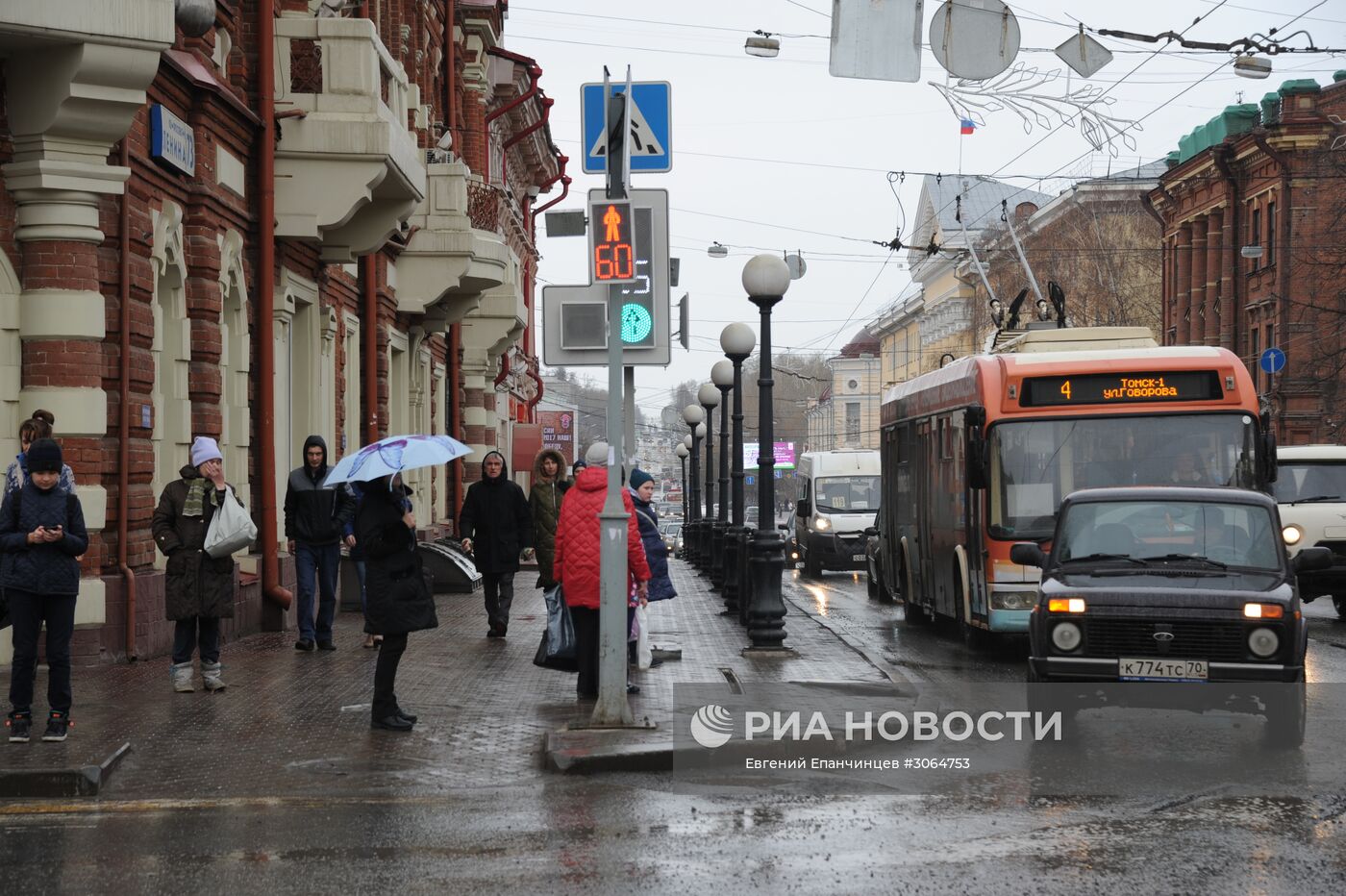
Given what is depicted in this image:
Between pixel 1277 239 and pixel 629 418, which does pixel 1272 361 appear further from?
pixel 629 418

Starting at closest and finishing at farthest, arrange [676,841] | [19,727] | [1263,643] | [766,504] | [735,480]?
[676,841]
[19,727]
[1263,643]
[766,504]
[735,480]

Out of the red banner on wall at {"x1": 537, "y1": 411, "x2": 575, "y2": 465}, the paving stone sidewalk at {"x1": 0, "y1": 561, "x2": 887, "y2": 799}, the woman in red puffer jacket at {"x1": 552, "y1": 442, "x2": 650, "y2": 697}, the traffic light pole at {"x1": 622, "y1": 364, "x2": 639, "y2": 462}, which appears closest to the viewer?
the paving stone sidewalk at {"x1": 0, "y1": 561, "x2": 887, "y2": 799}

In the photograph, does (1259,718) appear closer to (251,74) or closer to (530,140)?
(251,74)

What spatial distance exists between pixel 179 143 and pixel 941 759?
30.1 ft

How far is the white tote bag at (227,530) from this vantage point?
1249 cm

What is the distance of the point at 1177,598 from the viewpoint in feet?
36.6

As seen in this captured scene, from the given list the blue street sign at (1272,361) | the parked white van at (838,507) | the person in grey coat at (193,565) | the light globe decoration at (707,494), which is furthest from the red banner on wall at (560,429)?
the person in grey coat at (193,565)

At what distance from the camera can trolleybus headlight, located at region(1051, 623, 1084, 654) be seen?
11242 mm

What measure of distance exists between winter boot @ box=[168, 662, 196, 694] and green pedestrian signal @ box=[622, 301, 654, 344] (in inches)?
147

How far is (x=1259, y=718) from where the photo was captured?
12.5 meters

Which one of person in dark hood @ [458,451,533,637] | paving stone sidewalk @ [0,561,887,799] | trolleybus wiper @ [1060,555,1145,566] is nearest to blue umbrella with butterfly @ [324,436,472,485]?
paving stone sidewalk @ [0,561,887,799]

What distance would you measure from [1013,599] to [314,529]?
5.99 metres

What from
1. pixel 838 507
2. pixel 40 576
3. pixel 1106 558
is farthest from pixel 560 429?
pixel 40 576

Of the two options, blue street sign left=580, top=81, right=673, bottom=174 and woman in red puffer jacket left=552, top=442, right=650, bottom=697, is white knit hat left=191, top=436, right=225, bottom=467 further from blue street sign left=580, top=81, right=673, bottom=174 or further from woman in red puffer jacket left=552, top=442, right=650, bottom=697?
blue street sign left=580, top=81, right=673, bottom=174
